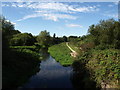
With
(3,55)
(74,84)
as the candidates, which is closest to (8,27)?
(3,55)

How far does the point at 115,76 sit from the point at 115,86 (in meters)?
0.91

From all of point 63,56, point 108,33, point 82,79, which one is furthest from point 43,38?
point 82,79

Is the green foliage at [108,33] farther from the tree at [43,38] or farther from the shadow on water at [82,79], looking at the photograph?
the tree at [43,38]

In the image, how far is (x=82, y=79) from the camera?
44.3 ft

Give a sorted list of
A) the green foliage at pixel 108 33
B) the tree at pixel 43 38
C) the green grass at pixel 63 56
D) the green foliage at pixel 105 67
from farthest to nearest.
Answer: the tree at pixel 43 38 < the green foliage at pixel 108 33 < the green grass at pixel 63 56 < the green foliage at pixel 105 67

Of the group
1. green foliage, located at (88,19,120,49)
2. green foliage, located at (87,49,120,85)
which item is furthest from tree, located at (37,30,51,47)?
green foliage, located at (87,49,120,85)

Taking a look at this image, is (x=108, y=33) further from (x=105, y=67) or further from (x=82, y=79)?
(x=105, y=67)

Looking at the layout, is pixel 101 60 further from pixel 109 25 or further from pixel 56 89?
pixel 109 25

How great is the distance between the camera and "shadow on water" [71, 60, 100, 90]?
11273mm

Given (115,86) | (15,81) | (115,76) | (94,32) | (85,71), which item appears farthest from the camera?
(94,32)

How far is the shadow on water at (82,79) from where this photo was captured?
37.0ft

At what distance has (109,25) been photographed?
1031 inches

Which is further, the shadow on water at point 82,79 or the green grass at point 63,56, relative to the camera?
the green grass at point 63,56

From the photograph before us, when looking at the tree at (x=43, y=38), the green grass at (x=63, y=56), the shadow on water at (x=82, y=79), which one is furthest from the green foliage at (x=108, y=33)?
the tree at (x=43, y=38)
